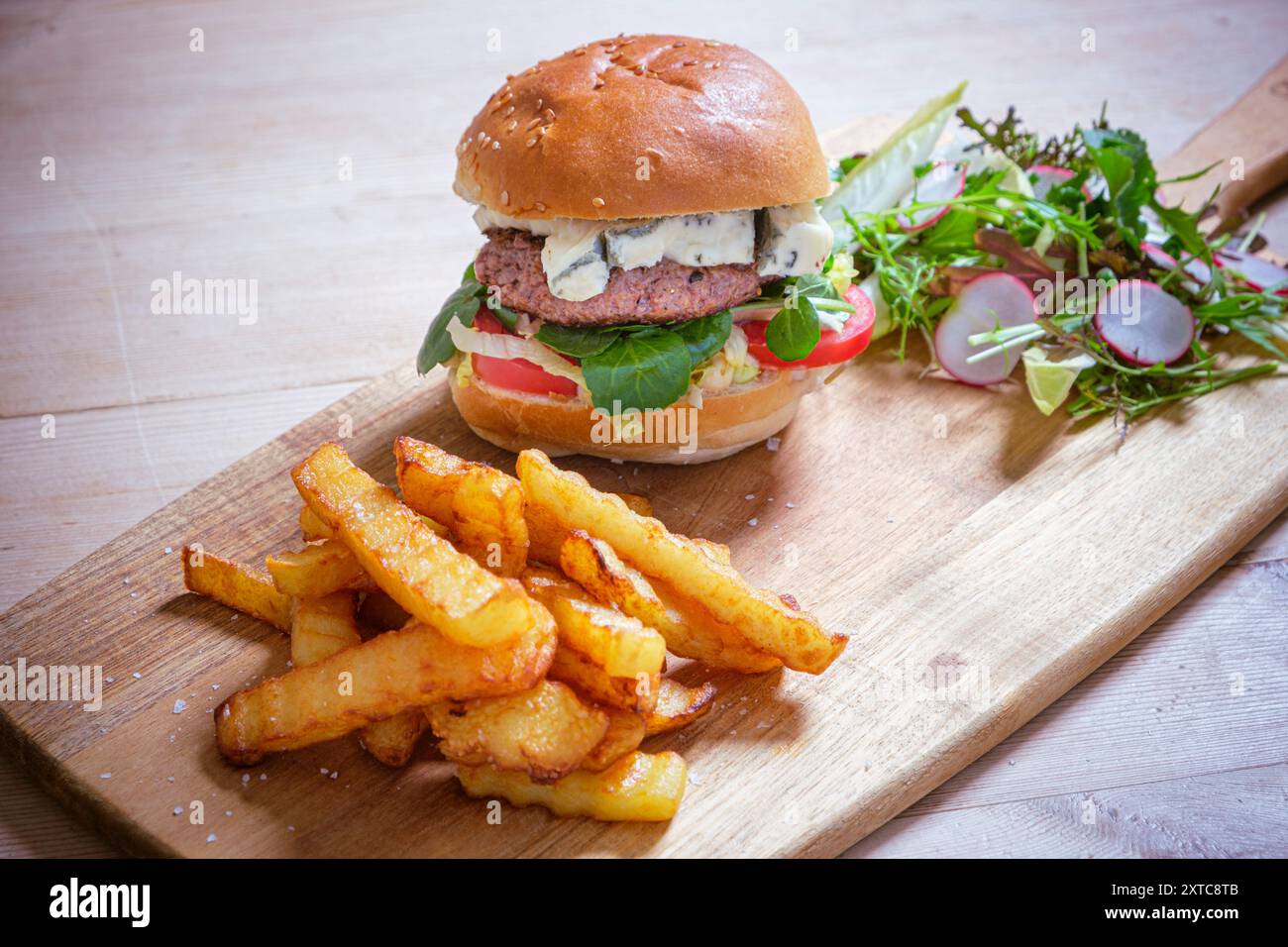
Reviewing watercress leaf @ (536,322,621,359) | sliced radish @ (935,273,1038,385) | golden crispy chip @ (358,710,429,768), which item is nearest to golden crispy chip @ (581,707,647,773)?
golden crispy chip @ (358,710,429,768)

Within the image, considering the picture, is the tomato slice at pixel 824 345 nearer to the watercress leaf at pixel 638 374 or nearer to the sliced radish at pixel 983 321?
the watercress leaf at pixel 638 374

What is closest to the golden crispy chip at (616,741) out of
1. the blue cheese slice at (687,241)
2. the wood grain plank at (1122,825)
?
the wood grain plank at (1122,825)

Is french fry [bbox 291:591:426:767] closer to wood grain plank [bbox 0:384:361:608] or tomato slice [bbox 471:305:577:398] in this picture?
wood grain plank [bbox 0:384:361:608]

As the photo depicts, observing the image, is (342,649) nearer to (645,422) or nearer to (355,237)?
(645,422)

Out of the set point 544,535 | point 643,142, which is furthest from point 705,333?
point 544,535

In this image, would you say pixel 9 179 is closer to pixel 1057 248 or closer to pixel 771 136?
pixel 771 136
